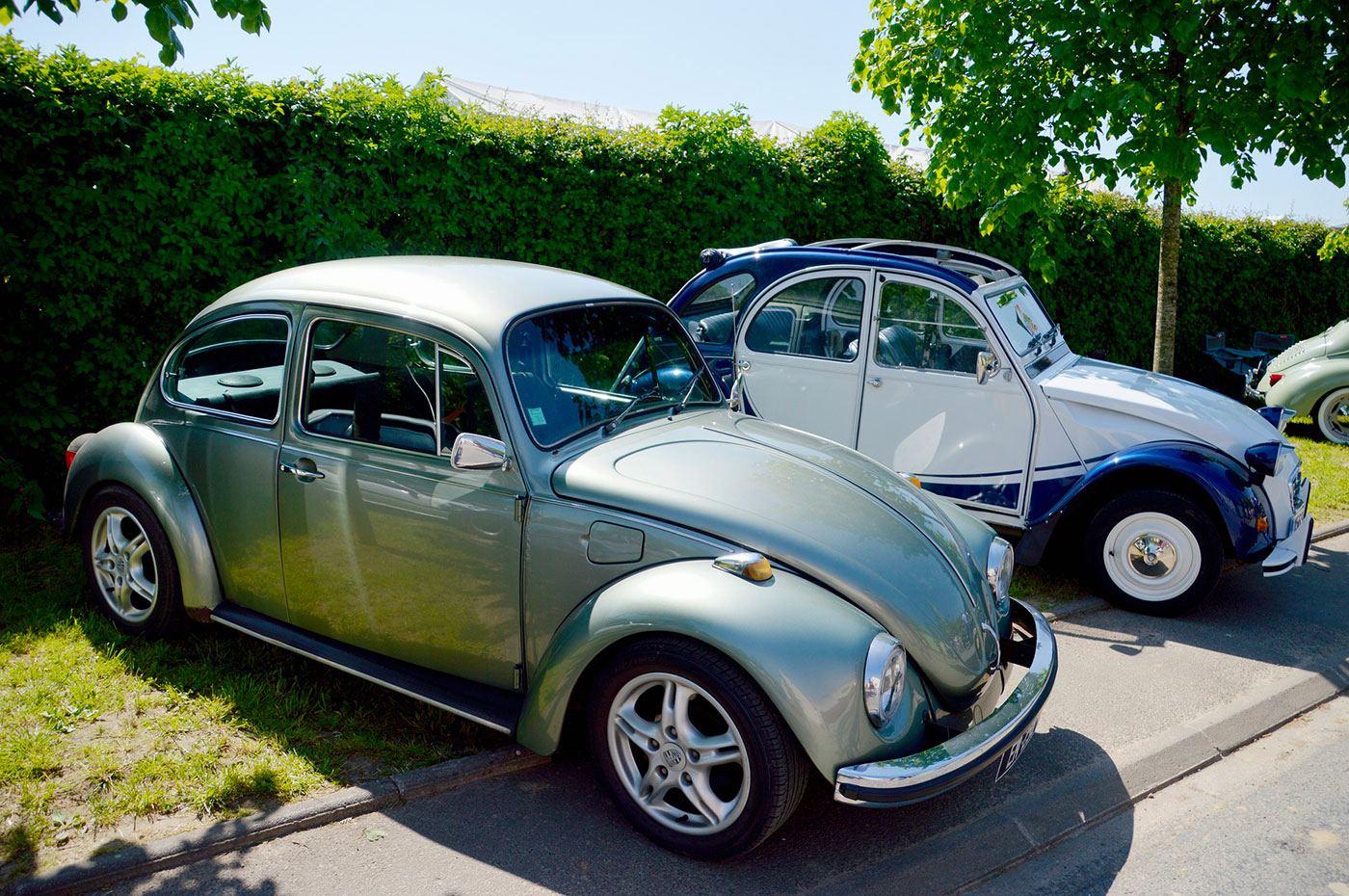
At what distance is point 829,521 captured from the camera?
11.5 feet

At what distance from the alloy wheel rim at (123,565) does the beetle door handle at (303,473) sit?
3.45 feet

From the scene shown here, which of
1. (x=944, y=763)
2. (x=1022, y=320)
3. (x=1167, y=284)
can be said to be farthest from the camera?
(x=1167, y=284)

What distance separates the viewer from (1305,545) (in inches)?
216

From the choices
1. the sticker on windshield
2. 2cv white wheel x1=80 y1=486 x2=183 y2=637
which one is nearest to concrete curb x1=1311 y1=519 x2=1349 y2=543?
the sticker on windshield

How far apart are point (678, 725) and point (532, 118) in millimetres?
6208

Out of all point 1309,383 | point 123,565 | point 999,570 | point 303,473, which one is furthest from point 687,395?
point 1309,383

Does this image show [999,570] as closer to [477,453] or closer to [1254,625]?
[477,453]

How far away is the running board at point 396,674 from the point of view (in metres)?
3.58

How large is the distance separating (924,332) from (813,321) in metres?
0.75

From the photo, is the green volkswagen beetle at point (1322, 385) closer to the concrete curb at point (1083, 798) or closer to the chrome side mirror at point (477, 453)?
the concrete curb at point (1083, 798)

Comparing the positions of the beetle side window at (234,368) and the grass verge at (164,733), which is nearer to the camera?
the grass verge at (164,733)

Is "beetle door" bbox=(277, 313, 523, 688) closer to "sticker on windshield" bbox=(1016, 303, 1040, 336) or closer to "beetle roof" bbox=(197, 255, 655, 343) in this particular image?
Result: "beetle roof" bbox=(197, 255, 655, 343)

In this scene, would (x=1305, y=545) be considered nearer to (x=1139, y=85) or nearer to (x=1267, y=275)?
(x=1139, y=85)

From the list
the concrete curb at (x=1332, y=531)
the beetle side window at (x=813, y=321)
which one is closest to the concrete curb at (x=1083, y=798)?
the concrete curb at (x=1332, y=531)
